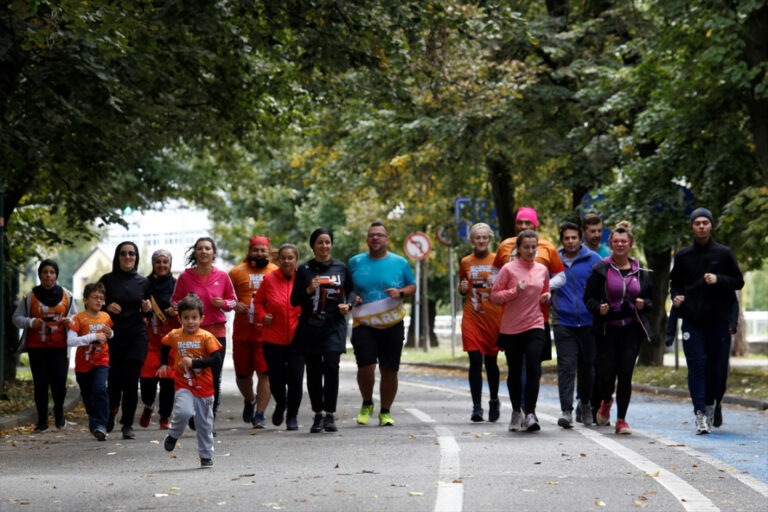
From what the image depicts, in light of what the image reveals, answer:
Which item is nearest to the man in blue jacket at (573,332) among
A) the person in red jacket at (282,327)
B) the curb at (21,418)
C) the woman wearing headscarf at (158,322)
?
the person in red jacket at (282,327)

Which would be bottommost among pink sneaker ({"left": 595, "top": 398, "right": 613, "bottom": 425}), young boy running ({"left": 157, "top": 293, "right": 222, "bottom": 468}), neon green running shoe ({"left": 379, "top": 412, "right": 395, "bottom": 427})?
neon green running shoe ({"left": 379, "top": 412, "right": 395, "bottom": 427})

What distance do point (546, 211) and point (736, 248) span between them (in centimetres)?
1295

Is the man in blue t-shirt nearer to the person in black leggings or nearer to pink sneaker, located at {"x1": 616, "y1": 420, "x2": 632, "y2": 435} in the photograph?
the person in black leggings

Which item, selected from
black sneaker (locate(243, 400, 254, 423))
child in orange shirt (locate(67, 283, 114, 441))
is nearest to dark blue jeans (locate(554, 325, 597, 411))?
black sneaker (locate(243, 400, 254, 423))

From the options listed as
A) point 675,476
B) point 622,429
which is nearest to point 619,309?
point 622,429

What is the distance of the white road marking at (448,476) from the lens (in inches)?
295

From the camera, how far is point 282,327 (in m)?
12.7

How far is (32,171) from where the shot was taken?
15914 mm

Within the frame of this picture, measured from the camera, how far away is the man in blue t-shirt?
1248cm

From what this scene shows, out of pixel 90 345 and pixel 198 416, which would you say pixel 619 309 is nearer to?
pixel 198 416

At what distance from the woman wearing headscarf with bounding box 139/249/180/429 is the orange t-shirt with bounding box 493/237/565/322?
325cm

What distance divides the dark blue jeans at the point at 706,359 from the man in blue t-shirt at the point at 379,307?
2.66 metres

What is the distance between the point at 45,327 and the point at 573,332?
5342 millimetres

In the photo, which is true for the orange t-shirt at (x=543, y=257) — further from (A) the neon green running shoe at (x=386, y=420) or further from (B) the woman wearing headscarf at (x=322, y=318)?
(A) the neon green running shoe at (x=386, y=420)
